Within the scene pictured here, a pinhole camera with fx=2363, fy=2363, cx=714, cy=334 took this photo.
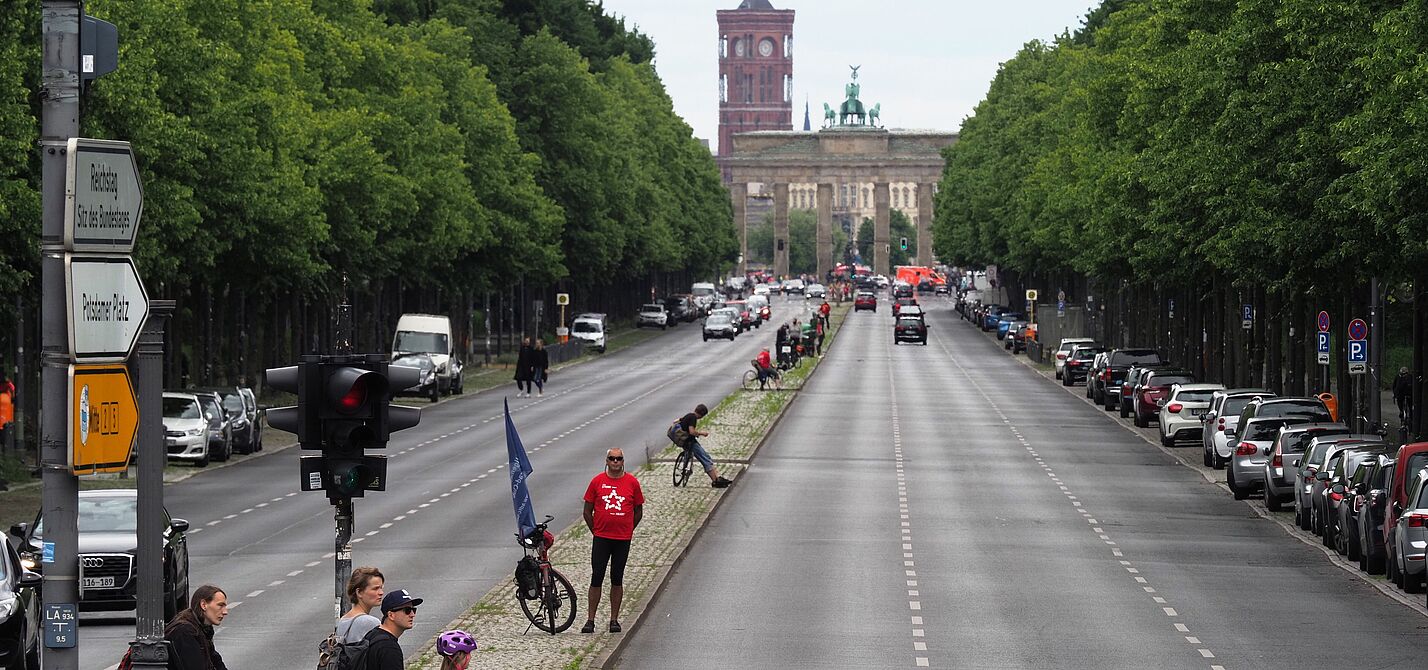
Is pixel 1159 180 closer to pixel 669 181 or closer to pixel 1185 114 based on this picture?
pixel 1185 114

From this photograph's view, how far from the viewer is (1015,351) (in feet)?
338

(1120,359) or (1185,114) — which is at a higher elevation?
(1185,114)

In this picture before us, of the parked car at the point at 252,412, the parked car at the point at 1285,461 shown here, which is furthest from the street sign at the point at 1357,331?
the parked car at the point at 252,412

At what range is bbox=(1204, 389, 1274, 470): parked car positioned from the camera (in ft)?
139

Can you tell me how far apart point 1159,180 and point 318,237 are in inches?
770

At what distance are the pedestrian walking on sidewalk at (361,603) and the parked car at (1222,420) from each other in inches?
1236

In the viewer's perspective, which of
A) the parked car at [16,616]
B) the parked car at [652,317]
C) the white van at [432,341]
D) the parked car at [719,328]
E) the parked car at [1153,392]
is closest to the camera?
the parked car at [16,616]

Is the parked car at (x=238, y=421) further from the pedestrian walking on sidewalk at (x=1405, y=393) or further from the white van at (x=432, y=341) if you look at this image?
the pedestrian walking on sidewalk at (x=1405, y=393)

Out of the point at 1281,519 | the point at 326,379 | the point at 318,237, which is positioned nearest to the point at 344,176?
the point at 318,237

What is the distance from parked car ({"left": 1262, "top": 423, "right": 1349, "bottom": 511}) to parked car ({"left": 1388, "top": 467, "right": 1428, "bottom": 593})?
931 cm

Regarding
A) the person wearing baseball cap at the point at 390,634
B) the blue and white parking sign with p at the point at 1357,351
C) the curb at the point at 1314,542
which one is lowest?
the curb at the point at 1314,542

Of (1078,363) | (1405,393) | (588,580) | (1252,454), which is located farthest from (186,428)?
(1078,363)

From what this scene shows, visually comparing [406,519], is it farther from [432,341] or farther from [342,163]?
[432,341]

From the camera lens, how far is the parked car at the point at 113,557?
22.4 m
